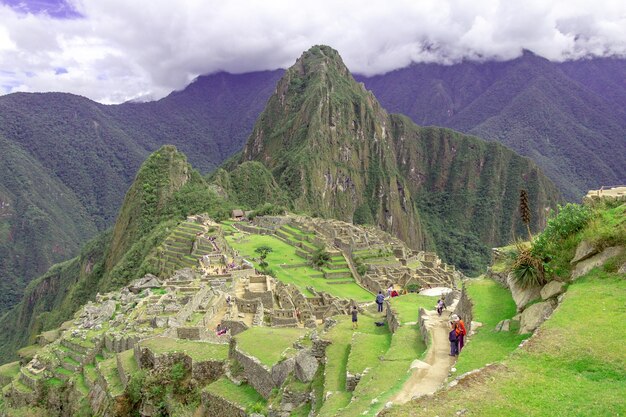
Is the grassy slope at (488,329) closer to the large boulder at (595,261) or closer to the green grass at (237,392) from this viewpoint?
the large boulder at (595,261)

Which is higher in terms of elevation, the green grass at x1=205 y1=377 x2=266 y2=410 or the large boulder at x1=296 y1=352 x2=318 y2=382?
the large boulder at x1=296 y1=352 x2=318 y2=382

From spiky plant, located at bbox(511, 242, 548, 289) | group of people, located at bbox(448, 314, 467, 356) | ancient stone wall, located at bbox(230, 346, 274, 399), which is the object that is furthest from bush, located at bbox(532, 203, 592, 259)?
ancient stone wall, located at bbox(230, 346, 274, 399)

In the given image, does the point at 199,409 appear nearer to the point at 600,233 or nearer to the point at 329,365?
the point at 329,365

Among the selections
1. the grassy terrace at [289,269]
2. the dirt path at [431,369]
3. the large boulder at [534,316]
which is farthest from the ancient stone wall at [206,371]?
the grassy terrace at [289,269]

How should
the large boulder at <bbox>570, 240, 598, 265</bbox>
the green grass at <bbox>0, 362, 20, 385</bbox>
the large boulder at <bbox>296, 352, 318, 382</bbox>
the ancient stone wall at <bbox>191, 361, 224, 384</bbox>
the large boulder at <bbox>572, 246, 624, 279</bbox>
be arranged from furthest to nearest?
the green grass at <bbox>0, 362, 20, 385</bbox>
the ancient stone wall at <bbox>191, 361, 224, 384</bbox>
the large boulder at <bbox>296, 352, 318, 382</bbox>
the large boulder at <bbox>570, 240, 598, 265</bbox>
the large boulder at <bbox>572, 246, 624, 279</bbox>

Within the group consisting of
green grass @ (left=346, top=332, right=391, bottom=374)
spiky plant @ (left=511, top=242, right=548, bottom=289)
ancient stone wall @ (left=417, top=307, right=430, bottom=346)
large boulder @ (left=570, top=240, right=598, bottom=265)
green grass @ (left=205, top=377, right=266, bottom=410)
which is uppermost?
large boulder @ (left=570, top=240, right=598, bottom=265)

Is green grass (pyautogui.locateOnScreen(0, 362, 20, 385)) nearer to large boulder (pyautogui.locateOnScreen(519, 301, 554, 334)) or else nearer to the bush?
large boulder (pyautogui.locateOnScreen(519, 301, 554, 334))

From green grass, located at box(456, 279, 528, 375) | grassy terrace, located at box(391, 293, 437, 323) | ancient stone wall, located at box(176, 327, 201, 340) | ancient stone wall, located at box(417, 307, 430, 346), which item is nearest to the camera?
green grass, located at box(456, 279, 528, 375)
